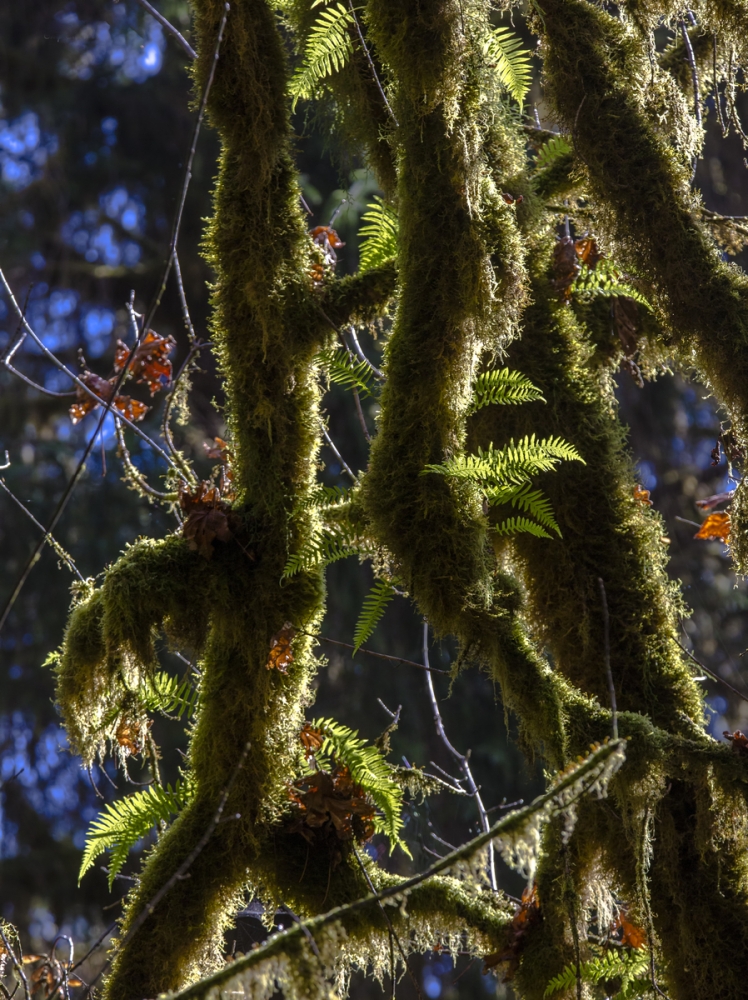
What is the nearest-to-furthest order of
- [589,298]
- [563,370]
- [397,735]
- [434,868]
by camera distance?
[434,868], [563,370], [589,298], [397,735]

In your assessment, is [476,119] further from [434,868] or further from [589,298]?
[434,868]

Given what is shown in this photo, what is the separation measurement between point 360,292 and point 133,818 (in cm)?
141

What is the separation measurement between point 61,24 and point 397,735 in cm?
726

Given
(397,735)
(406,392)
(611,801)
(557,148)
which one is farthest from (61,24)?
(611,801)

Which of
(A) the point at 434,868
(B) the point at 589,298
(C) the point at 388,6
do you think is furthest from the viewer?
(B) the point at 589,298

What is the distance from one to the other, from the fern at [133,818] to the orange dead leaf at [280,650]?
1.33 feet

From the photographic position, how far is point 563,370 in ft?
8.02

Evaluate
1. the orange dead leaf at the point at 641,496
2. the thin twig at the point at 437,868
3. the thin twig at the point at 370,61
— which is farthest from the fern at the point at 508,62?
the thin twig at the point at 437,868

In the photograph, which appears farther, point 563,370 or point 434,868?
point 563,370

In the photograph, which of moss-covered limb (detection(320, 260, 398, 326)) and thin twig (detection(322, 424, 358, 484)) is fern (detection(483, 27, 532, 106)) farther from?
thin twig (detection(322, 424, 358, 484))

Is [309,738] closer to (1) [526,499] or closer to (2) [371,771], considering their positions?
(2) [371,771]

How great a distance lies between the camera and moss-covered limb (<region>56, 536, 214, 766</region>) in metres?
1.99

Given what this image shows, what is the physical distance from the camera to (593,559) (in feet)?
7.47

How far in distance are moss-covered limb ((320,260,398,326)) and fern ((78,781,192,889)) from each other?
3.92ft
